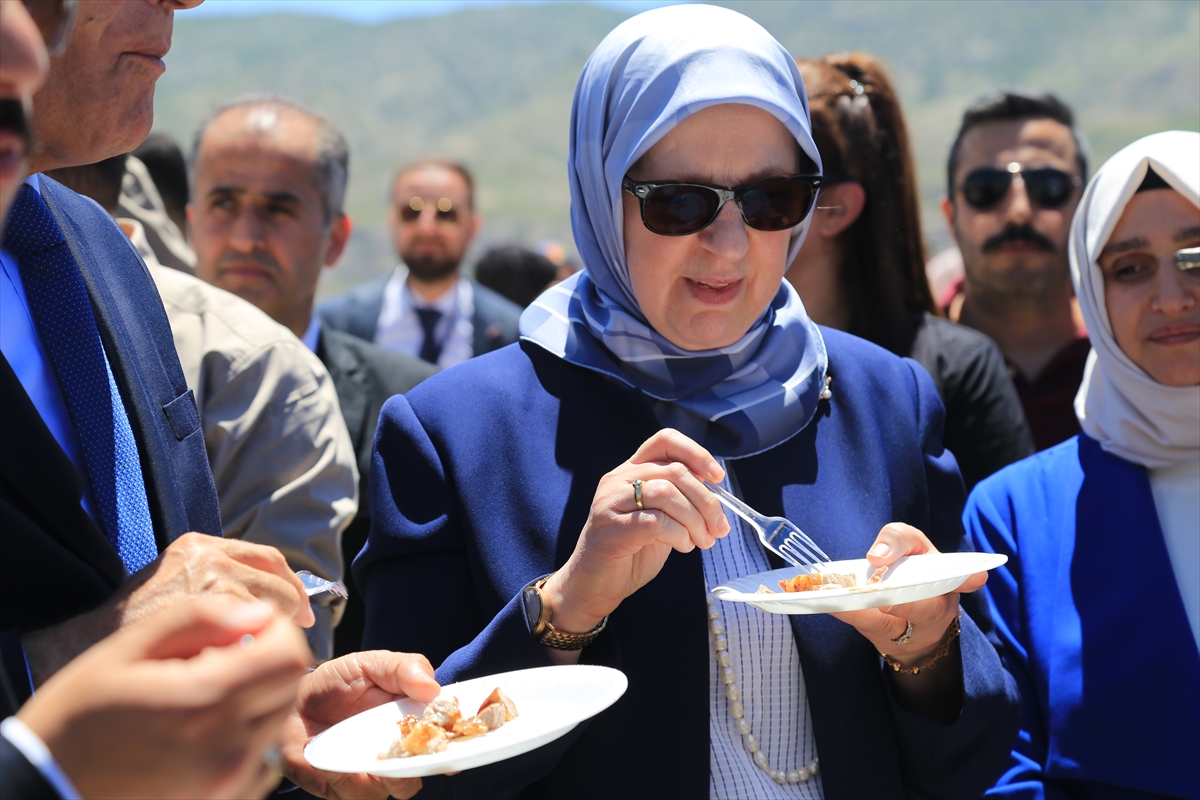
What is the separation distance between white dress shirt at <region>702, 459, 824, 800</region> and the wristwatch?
0.29 meters

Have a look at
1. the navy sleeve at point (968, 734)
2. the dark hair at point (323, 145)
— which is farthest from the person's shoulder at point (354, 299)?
the navy sleeve at point (968, 734)

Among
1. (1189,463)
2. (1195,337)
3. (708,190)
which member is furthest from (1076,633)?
(708,190)

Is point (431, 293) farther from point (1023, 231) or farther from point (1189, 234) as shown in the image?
point (1189, 234)

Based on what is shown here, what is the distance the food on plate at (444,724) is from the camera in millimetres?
1672

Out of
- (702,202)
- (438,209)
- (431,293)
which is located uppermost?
(438,209)

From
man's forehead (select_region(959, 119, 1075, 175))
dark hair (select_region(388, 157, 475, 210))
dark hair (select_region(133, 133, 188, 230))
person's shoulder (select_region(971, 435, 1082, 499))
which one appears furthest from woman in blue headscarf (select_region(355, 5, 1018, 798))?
dark hair (select_region(388, 157, 475, 210))

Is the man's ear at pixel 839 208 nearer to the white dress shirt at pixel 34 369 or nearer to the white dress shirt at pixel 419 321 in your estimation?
the white dress shirt at pixel 34 369

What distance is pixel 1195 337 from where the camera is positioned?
9.56 ft

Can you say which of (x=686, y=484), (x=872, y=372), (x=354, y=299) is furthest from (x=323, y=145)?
(x=354, y=299)

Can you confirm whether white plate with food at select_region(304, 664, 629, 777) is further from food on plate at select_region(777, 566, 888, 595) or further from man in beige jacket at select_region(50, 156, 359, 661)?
man in beige jacket at select_region(50, 156, 359, 661)

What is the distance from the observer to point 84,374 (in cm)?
173

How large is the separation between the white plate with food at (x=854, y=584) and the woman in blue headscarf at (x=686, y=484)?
1.8 inches

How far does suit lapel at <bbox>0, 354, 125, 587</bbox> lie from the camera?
58.2 inches

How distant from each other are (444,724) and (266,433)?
1505mm
